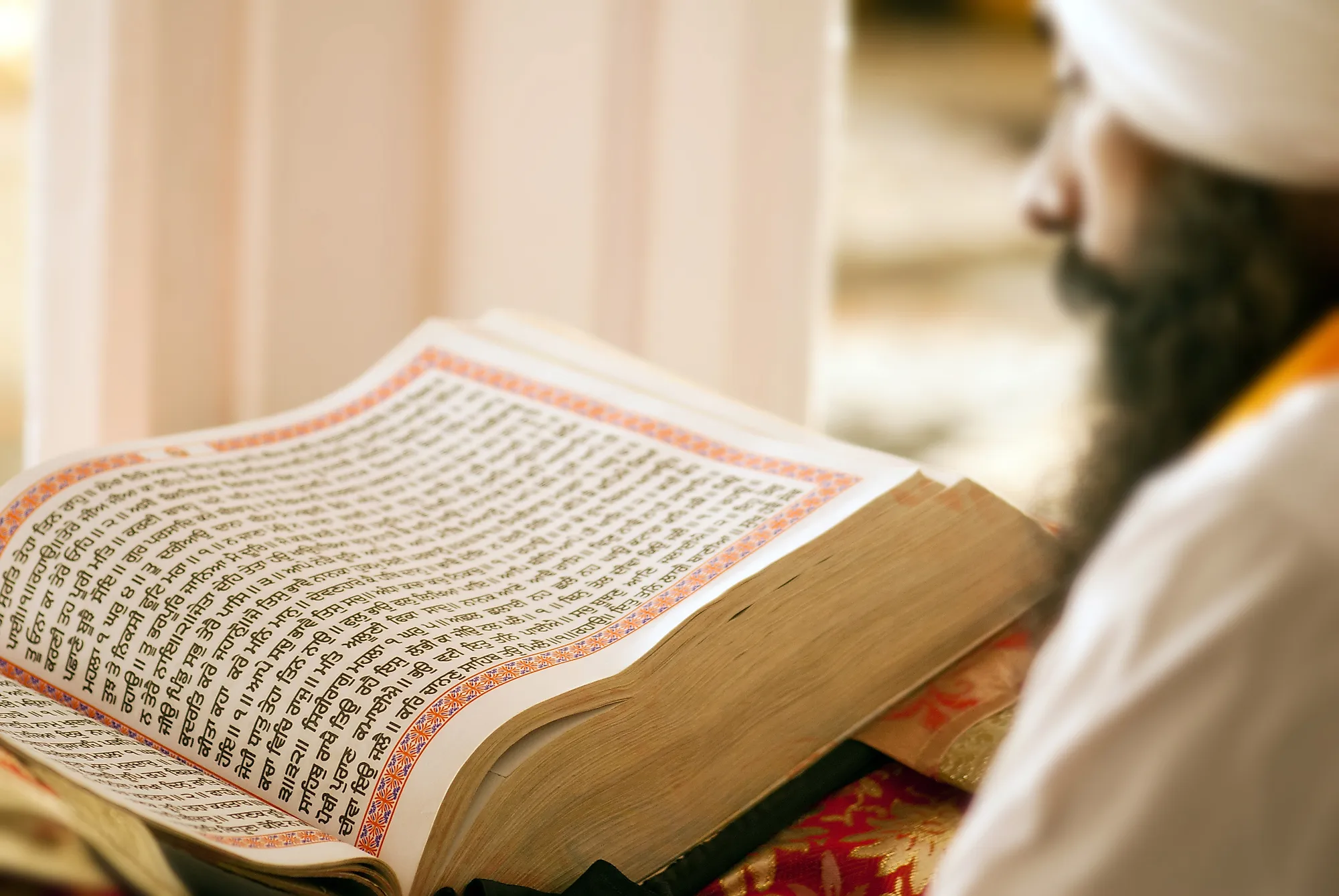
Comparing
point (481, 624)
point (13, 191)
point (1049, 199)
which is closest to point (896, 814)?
point (481, 624)

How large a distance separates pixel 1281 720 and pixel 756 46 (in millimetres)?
1130

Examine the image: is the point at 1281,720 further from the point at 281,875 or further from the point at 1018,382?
the point at 1018,382

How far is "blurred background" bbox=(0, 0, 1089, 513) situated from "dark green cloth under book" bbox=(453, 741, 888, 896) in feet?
1.78

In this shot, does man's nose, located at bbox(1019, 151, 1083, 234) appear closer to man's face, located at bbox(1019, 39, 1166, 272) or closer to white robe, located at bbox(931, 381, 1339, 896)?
man's face, located at bbox(1019, 39, 1166, 272)

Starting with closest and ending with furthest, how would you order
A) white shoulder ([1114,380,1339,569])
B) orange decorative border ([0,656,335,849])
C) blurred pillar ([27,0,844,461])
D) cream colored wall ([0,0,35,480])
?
white shoulder ([1114,380,1339,569])
orange decorative border ([0,656,335,849])
blurred pillar ([27,0,844,461])
cream colored wall ([0,0,35,480])

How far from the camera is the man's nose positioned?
0.40m

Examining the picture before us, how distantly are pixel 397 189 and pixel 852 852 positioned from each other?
1.01 m

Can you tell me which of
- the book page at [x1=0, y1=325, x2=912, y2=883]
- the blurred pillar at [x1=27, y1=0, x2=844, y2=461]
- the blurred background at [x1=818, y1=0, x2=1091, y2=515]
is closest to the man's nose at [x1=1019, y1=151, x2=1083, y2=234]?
the book page at [x1=0, y1=325, x2=912, y2=883]

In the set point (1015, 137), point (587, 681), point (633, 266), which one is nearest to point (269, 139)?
point (633, 266)

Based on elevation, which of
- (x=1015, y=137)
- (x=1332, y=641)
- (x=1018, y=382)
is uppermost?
(x=1332, y=641)

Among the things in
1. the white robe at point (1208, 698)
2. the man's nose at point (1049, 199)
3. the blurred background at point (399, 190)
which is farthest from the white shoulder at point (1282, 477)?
the blurred background at point (399, 190)

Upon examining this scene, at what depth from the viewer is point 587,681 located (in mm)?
522

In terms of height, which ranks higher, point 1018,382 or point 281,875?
point 281,875

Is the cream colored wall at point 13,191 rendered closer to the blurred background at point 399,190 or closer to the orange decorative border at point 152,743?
the blurred background at point 399,190
